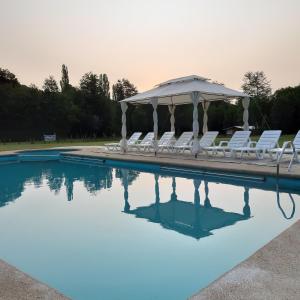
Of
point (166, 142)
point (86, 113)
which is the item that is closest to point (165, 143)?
point (166, 142)

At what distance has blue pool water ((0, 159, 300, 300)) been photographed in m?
2.86

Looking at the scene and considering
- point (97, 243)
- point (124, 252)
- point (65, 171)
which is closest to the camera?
point (124, 252)

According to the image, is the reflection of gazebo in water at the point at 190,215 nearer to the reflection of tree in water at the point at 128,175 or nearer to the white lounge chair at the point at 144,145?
the reflection of tree in water at the point at 128,175

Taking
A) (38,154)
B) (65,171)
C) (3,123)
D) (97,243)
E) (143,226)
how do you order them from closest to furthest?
1. (97,243)
2. (143,226)
3. (65,171)
4. (38,154)
5. (3,123)

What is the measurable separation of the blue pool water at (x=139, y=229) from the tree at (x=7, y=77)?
77.6 ft

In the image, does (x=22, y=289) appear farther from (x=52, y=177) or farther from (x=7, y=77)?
(x=7, y=77)

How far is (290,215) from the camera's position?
14.7 feet

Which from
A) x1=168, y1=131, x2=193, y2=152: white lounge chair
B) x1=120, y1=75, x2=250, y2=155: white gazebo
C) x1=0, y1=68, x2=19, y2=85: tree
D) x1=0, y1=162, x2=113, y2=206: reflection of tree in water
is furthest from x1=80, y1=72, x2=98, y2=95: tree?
x1=168, y1=131, x2=193, y2=152: white lounge chair

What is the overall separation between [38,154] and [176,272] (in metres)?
11.8

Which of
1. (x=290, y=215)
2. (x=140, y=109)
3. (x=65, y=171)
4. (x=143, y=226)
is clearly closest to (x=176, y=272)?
(x=143, y=226)

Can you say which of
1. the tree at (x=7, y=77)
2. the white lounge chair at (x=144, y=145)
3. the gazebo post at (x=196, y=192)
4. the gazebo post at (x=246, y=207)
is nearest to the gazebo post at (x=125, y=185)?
the gazebo post at (x=196, y=192)

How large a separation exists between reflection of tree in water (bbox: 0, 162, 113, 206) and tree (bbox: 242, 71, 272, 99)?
114 ft

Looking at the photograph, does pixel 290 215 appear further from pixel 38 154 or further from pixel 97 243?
pixel 38 154

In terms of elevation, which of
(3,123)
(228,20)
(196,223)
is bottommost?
(196,223)
